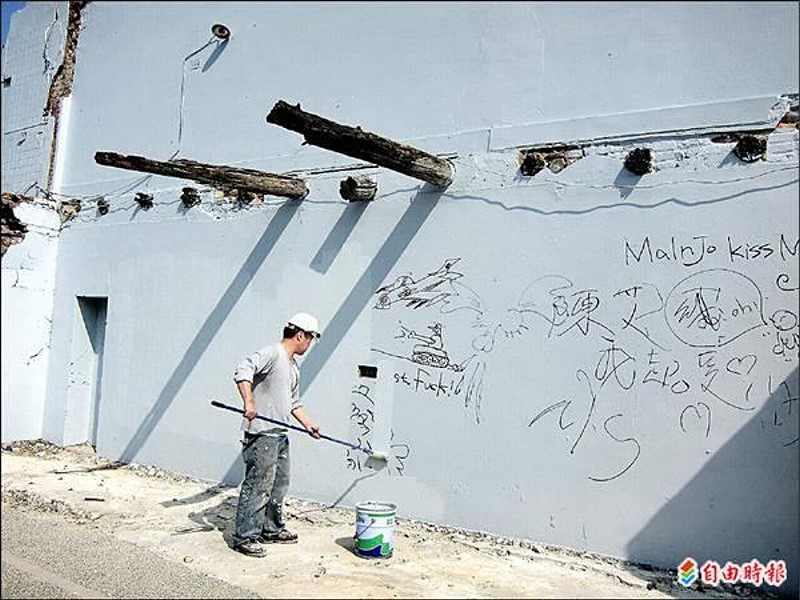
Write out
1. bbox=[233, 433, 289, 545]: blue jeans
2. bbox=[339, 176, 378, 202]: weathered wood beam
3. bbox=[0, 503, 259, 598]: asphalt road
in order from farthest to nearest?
bbox=[339, 176, 378, 202]: weathered wood beam < bbox=[233, 433, 289, 545]: blue jeans < bbox=[0, 503, 259, 598]: asphalt road

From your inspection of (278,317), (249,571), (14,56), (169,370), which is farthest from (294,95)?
(14,56)

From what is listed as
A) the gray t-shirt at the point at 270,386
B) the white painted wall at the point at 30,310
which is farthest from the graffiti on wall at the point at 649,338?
the white painted wall at the point at 30,310

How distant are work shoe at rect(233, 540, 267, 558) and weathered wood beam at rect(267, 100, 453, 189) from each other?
2.96 meters

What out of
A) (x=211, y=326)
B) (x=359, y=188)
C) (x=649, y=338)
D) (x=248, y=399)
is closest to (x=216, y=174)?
(x=359, y=188)

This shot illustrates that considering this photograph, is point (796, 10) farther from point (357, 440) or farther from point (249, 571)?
point (249, 571)

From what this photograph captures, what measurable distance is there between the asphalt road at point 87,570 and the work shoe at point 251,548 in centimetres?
44

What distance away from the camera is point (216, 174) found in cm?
687

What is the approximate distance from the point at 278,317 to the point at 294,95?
→ 2281 millimetres

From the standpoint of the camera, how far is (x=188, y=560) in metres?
5.28

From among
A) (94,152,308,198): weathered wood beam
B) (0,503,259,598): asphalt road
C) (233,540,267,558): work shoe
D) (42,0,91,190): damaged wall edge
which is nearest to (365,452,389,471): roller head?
(233,540,267,558): work shoe

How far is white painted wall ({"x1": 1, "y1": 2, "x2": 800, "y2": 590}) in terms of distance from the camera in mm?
5238

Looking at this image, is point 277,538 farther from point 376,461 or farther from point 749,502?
point 749,502

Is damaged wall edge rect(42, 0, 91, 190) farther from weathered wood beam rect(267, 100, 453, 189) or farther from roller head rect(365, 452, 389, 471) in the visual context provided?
roller head rect(365, 452, 389, 471)

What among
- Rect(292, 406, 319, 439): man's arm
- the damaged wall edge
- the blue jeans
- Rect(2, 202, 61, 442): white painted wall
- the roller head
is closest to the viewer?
the blue jeans
